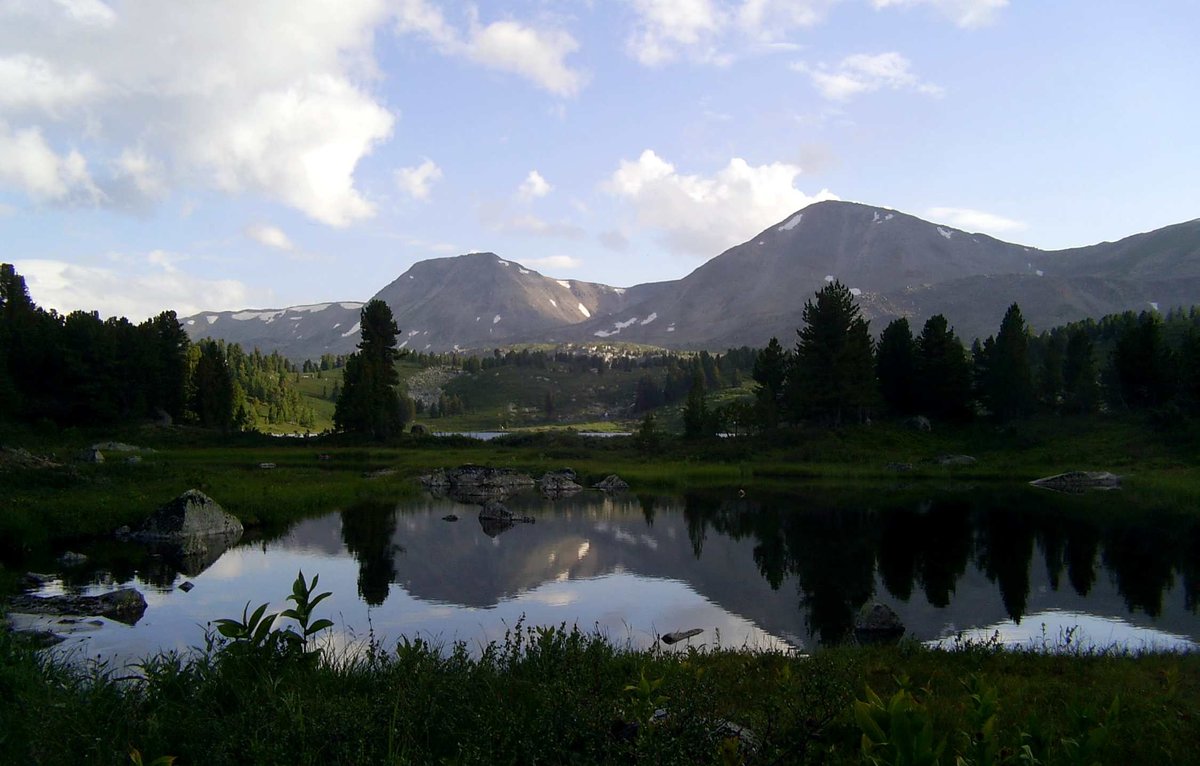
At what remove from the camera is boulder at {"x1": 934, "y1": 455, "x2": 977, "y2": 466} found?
235ft

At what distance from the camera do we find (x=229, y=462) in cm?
7050

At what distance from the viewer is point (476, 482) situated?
223 feet

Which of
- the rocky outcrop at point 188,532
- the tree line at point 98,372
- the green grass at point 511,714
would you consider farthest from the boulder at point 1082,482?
the tree line at point 98,372

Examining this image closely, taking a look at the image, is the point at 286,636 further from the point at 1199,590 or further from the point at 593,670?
the point at 1199,590

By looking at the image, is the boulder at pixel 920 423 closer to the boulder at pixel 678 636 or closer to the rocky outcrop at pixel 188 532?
the boulder at pixel 678 636

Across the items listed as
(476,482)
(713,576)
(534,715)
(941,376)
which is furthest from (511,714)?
(941,376)

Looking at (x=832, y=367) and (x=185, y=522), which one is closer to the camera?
(x=185, y=522)

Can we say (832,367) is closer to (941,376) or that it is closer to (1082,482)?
(941,376)

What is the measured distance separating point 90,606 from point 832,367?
76591 mm

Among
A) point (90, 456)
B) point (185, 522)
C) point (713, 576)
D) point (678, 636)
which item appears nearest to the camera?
point (678, 636)

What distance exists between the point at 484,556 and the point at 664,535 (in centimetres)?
1151

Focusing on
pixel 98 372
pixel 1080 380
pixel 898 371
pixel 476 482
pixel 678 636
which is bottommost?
pixel 476 482

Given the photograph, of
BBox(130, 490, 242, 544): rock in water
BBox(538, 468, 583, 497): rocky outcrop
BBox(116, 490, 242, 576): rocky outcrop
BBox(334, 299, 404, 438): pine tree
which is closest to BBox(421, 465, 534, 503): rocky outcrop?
BBox(538, 468, 583, 497): rocky outcrop

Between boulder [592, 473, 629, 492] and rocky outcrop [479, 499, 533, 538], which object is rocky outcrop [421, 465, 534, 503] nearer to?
boulder [592, 473, 629, 492]
